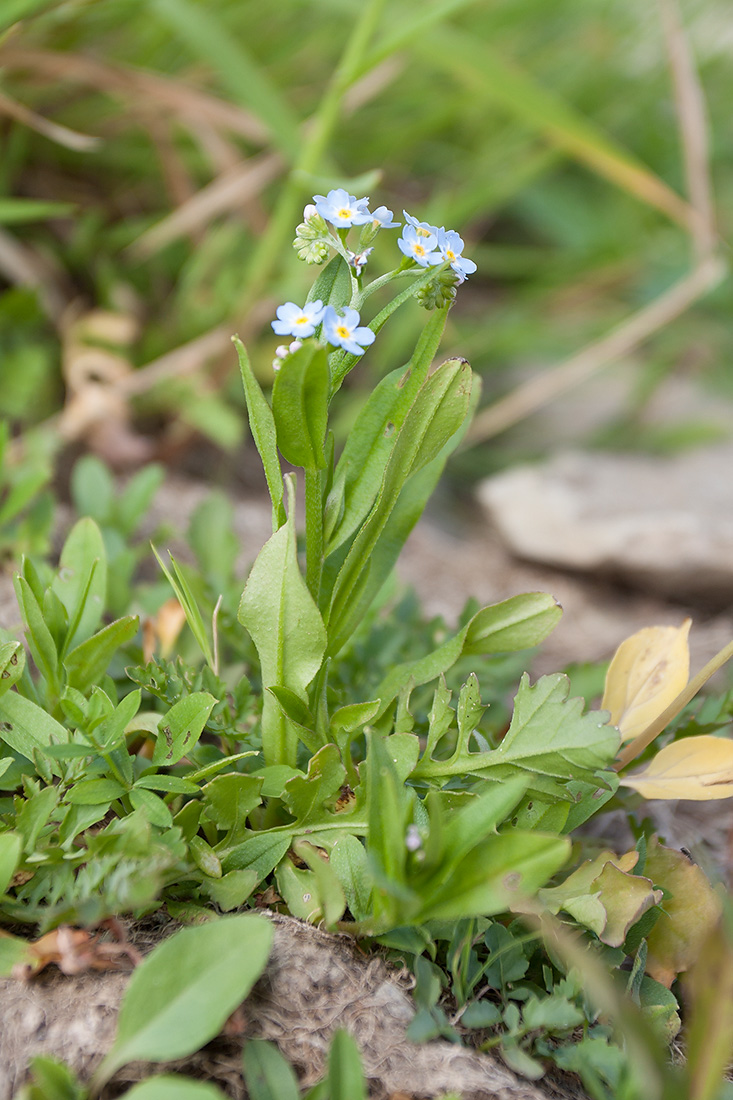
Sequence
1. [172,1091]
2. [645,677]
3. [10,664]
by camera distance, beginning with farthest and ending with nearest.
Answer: [645,677], [10,664], [172,1091]

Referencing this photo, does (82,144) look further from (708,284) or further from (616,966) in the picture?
(616,966)

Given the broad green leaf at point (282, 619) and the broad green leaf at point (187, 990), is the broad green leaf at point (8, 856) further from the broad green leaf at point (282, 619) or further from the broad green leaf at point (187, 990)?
the broad green leaf at point (282, 619)

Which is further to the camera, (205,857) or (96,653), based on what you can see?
(96,653)

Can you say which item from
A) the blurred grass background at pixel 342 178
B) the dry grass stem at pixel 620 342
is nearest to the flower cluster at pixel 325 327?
the blurred grass background at pixel 342 178

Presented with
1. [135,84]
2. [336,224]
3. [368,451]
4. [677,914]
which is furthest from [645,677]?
[135,84]

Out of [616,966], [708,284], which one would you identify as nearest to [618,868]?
[616,966]

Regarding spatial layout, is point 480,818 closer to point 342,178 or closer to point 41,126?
point 41,126

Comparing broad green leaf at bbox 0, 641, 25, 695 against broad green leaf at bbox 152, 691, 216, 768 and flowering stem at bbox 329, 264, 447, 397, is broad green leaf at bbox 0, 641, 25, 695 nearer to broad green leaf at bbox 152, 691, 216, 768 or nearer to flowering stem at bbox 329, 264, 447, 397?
broad green leaf at bbox 152, 691, 216, 768
